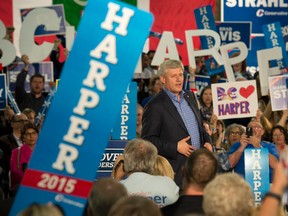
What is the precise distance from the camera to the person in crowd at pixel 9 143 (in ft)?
30.5

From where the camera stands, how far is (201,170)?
17.3 ft

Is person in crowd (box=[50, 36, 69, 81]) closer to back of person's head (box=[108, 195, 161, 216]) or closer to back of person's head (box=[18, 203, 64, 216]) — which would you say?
back of person's head (box=[108, 195, 161, 216])

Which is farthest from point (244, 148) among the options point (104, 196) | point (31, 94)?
point (31, 94)

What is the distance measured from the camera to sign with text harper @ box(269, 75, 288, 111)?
11.3 m

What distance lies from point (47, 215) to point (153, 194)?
209cm

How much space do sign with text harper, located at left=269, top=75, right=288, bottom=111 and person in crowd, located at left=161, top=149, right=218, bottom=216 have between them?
6062mm

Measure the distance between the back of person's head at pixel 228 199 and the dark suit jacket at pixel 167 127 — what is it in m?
2.67

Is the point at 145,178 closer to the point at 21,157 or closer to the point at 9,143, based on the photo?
the point at 21,157

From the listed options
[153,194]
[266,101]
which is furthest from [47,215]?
[266,101]

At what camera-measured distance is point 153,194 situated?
5.98 m

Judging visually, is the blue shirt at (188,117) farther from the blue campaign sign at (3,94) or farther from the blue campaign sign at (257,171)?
the blue campaign sign at (3,94)

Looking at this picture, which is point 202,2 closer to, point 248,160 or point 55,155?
point 248,160

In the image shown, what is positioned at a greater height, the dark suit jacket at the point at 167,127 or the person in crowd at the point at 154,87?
the person in crowd at the point at 154,87

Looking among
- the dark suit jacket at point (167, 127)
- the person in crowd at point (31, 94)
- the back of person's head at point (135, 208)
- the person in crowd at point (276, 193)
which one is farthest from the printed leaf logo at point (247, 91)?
the person in crowd at point (276, 193)
